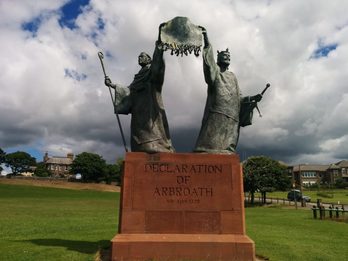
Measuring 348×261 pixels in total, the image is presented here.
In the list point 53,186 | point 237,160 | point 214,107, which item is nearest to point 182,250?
point 237,160

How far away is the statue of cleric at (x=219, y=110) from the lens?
11.4m

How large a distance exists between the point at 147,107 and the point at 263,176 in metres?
46.5

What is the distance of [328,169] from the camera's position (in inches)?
6260

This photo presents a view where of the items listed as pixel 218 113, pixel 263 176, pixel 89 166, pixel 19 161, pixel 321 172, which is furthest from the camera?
pixel 321 172

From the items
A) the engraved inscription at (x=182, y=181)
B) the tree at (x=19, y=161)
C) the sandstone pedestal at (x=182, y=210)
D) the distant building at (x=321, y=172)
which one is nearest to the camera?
the sandstone pedestal at (x=182, y=210)

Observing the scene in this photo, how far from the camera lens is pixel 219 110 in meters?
11.6

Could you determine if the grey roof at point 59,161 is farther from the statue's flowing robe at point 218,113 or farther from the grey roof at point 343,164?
the statue's flowing robe at point 218,113

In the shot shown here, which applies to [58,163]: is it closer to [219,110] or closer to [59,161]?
[59,161]

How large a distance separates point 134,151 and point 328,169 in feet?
523

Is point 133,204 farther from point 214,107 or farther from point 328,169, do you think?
point 328,169

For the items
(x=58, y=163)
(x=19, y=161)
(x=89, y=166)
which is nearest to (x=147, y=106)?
(x=89, y=166)

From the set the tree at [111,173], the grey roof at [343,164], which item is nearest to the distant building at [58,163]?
the tree at [111,173]

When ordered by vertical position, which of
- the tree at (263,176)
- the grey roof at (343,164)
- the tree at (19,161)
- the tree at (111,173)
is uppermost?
the grey roof at (343,164)

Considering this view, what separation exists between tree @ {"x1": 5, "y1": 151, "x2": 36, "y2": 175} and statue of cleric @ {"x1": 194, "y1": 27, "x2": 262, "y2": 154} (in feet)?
A: 419
